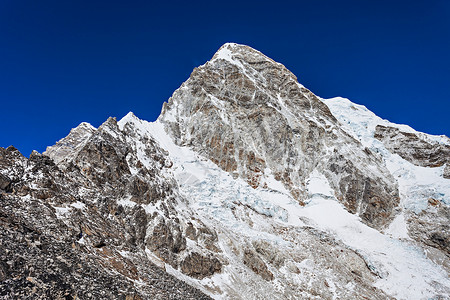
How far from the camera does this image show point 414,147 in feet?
290

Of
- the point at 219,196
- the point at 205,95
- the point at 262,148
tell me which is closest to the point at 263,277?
the point at 219,196

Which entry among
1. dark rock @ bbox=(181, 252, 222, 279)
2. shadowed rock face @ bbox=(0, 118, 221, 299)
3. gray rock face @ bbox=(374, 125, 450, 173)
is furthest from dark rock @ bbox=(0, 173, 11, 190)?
gray rock face @ bbox=(374, 125, 450, 173)

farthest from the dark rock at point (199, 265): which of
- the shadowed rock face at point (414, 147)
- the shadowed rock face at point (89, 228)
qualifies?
the shadowed rock face at point (414, 147)

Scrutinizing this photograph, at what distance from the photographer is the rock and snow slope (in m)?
24.2

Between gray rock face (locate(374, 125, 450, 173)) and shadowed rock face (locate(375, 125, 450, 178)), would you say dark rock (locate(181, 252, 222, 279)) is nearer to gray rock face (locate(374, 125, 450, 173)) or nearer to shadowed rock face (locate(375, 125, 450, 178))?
shadowed rock face (locate(375, 125, 450, 178))

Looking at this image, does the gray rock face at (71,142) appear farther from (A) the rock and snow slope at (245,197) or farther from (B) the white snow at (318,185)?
(B) the white snow at (318,185)

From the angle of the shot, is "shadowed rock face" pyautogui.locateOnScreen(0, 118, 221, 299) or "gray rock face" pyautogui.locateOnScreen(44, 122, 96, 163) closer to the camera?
"shadowed rock face" pyautogui.locateOnScreen(0, 118, 221, 299)

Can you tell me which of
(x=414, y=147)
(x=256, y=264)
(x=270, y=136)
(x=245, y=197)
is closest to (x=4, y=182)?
(x=256, y=264)

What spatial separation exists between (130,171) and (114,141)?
5.56m

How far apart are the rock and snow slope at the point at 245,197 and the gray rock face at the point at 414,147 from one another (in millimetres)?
427

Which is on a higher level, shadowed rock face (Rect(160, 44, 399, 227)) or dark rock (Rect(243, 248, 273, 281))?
shadowed rock face (Rect(160, 44, 399, 227))

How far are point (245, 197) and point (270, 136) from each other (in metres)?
24.1

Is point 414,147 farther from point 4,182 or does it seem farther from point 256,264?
point 4,182

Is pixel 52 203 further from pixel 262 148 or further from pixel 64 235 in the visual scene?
pixel 262 148
